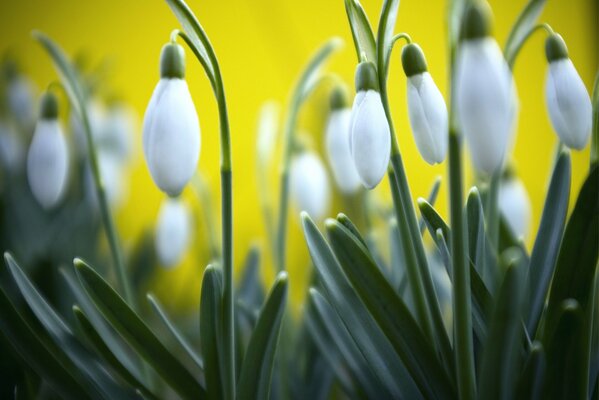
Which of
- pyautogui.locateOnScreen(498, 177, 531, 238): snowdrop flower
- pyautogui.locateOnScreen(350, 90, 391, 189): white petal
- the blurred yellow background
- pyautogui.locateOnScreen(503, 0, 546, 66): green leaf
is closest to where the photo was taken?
pyautogui.locateOnScreen(350, 90, 391, 189): white petal

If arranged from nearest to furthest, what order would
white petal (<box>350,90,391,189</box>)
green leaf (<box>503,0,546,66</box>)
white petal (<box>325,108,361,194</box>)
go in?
white petal (<box>350,90,391,189</box>)
green leaf (<box>503,0,546,66</box>)
white petal (<box>325,108,361,194</box>)

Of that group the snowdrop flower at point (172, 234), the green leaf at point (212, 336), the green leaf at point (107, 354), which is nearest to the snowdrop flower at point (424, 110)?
the green leaf at point (212, 336)

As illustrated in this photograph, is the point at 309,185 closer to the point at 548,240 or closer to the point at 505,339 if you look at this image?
the point at 548,240

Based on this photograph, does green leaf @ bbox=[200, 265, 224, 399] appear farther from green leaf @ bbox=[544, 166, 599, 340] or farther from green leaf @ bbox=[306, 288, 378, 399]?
green leaf @ bbox=[544, 166, 599, 340]

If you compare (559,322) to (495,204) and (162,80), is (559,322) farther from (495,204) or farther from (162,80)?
(162,80)

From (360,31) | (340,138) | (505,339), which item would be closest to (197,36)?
(360,31)

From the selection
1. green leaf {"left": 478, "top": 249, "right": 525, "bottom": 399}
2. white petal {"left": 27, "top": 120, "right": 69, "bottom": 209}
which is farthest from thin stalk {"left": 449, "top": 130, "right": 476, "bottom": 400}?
white petal {"left": 27, "top": 120, "right": 69, "bottom": 209}

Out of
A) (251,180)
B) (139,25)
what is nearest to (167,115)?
(139,25)

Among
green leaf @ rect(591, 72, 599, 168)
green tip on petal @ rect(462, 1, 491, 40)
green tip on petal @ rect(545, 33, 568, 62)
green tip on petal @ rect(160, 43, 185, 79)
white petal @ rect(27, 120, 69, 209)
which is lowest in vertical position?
green leaf @ rect(591, 72, 599, 168)

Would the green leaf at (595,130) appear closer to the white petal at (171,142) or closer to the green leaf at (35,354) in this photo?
the white petal at (171,142)
